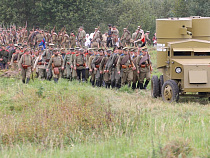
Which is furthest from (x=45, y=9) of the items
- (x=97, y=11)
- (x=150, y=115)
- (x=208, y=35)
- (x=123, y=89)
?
(x=150, y=115)

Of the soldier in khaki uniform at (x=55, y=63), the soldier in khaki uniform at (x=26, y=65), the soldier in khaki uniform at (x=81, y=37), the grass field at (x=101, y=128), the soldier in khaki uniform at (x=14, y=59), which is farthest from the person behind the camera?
the soldier in khaki uniform at (x=81, y=37)

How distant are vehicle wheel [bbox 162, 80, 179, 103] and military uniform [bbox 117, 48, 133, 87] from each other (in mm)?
4677

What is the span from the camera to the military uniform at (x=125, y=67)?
1952 cm

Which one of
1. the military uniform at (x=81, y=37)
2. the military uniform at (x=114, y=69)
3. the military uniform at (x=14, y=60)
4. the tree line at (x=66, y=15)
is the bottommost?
the military uniform at (x=114, y=69)

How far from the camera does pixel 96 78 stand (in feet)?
69.8

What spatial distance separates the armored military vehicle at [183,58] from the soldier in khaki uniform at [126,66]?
117 inches

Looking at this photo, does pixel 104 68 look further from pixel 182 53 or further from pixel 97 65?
pixel 182 53

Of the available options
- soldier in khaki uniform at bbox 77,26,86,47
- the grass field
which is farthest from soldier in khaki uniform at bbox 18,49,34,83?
soldier in khaki uniform at bbox 77,26,86,47

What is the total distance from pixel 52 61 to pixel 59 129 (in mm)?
10545

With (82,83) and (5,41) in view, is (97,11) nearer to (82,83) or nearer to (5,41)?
(5,41)

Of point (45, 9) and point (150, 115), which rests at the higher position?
point (45, 9)

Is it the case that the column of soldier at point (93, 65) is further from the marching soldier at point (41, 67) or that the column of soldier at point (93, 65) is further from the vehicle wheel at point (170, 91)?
the vehicle wheel at point (170, 91)

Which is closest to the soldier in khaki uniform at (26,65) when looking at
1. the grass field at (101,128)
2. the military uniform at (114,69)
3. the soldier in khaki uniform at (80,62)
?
the soldier in khaki uniform at (80,62)

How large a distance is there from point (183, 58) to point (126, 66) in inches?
188
